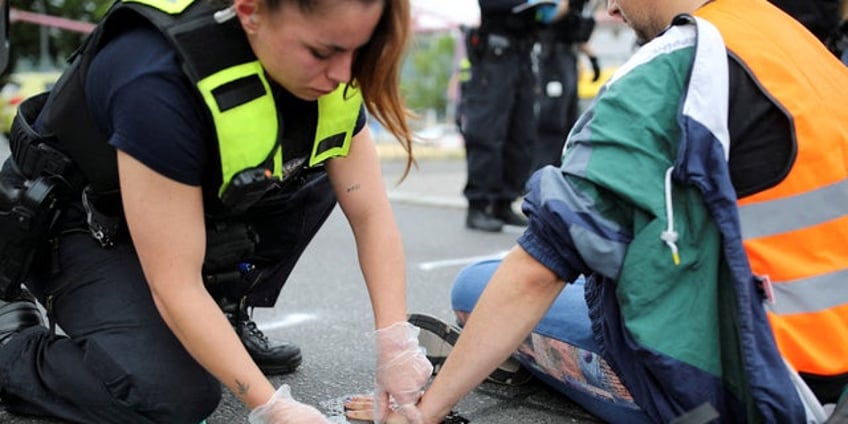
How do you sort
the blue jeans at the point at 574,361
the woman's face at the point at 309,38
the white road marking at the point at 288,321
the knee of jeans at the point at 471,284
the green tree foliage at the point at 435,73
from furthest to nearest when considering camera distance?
the green tree foliage at the point at 435,73
the white road marking at the point at 288,321
the knee of jeans at the point at 471,284
the blue jeans at the point at 574,361
the woman's face at the point at 309,38

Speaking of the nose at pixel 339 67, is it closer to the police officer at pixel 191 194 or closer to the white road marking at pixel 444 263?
the police officer at pixel 191 194

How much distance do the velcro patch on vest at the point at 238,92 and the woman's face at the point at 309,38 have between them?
3 centimetres

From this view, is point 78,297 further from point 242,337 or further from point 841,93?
point 841,93

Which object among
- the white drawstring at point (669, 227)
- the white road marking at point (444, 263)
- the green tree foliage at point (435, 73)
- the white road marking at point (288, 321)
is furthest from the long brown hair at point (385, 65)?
the green tree foliage at point (435, 73)

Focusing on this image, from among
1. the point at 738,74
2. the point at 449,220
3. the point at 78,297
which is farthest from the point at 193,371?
the point at 449,220

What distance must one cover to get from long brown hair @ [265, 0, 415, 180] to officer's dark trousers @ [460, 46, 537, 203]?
2861 mm

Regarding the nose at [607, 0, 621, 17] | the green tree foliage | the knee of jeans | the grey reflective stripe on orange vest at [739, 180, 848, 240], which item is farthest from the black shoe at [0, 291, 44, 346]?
the green tree foliage

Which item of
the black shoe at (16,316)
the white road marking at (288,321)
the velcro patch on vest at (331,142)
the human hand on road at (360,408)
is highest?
the velcro patch on vest at (331,142)

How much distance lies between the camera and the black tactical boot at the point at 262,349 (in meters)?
2.01

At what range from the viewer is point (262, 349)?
202cm

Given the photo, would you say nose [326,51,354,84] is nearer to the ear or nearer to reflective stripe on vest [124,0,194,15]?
the ear

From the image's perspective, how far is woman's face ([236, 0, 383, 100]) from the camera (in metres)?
1.27

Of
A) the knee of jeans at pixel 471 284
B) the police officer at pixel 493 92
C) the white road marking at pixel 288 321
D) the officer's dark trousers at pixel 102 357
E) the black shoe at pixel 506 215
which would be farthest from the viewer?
Answer: the black shoe at pixel 506 215

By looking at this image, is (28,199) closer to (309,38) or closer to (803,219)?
(309,38)
